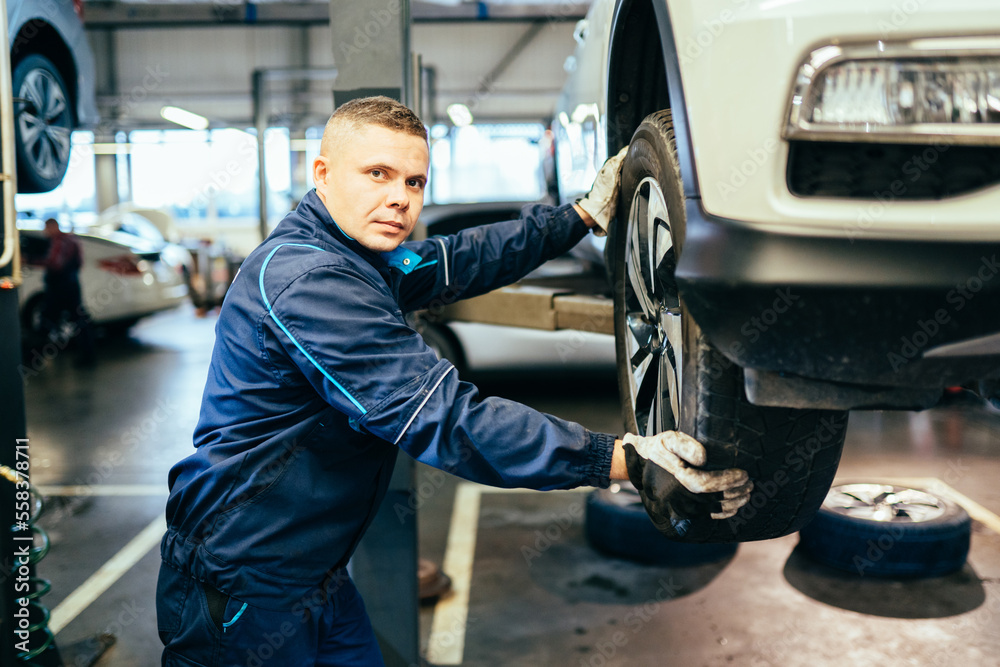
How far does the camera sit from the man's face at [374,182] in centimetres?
152

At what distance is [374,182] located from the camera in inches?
60.1

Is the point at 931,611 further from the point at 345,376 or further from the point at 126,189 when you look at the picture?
the point at 126,189

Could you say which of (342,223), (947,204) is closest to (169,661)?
(342,223)

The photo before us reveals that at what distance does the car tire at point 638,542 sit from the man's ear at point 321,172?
2082 millimetres

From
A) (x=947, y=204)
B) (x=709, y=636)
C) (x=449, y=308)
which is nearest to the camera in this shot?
(x=947, y=204)

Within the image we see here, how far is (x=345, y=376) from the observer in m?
1.33

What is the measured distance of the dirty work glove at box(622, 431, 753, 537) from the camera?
4.03 ft

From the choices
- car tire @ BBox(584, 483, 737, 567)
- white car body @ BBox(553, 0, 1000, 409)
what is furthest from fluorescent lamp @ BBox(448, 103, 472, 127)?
white car body @ BBox(553, 0, 1000, 409)

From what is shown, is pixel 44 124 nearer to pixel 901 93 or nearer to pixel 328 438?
pixel 328 438

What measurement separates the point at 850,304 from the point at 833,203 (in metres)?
0.13

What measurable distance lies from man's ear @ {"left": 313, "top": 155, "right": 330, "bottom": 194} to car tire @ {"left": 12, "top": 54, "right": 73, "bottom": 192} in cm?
157

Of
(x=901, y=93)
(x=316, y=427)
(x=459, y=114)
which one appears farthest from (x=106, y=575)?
(x=459, y=114)

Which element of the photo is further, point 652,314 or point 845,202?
point 652,314

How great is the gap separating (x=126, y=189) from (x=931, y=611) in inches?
786
